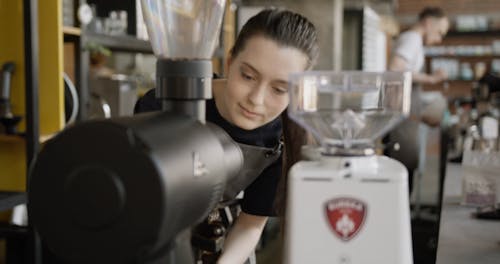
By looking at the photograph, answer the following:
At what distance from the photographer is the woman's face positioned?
37.0 inches

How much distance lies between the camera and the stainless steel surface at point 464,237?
118cm

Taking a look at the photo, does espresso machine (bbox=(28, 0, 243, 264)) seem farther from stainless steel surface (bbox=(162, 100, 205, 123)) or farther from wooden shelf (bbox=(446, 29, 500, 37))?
wooden shelf (bbox=(446, 29, 500, 37))

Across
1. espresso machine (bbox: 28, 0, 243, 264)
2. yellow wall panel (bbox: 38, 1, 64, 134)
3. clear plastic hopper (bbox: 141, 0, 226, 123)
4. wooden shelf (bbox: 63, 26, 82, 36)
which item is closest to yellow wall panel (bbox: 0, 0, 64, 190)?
yellow wall panel (bbox: 38, 1, 64, 134)

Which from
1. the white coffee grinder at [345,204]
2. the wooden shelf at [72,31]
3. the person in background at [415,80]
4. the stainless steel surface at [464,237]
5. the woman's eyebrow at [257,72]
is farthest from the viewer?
the person in background at [415,80]

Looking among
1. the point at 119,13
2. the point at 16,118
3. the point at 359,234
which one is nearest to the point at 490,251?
the point at 359,234

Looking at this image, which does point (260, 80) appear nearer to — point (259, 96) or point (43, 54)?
point (259, 96)

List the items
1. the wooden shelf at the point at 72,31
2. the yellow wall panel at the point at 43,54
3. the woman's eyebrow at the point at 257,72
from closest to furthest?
the woman's eyebrow at the point at 257,72, the yellow wall panel at the point at 43,54, the wooden shelf at the point at 72,31

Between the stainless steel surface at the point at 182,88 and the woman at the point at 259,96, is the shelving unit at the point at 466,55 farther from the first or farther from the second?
the stainless steel surface at the point at 182,88

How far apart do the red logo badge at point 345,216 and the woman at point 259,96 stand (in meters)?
0.33

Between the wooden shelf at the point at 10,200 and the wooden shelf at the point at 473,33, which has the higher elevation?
the wooden shelf at the point at 473,33

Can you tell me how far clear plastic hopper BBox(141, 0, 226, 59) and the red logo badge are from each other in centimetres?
22

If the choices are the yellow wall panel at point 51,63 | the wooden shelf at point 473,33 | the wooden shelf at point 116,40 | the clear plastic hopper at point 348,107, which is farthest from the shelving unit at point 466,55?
the clear plastic hopper at point 348,107

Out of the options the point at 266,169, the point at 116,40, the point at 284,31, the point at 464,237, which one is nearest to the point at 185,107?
the point at 284,31

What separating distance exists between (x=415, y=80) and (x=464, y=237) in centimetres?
323
